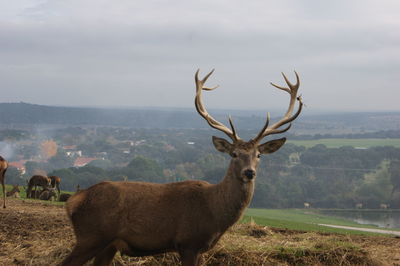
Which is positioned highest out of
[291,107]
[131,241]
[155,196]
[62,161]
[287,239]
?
[291,107]

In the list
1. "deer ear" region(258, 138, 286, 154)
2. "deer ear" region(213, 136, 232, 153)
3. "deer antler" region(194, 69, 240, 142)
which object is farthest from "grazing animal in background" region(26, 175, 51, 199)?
"deer ear" region(258, 138, 286, 154)

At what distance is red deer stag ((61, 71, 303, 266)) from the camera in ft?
23.9

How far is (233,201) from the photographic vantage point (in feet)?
24.9

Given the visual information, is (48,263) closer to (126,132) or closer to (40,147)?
(40,147)

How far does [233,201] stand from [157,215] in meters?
1.16

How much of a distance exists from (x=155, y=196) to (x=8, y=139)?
5015 inches

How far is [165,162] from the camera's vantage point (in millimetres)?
108938

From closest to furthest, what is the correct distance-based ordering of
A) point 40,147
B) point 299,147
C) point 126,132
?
1. point 299,147
2. point 40,147
3. point 126,132

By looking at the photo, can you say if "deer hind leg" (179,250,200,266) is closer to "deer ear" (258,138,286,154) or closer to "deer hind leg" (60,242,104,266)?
"deer hind leg" (60,242,104,266)

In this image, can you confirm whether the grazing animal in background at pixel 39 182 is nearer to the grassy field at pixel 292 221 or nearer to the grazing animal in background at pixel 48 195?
the grazing animal in background at pixel 48 195

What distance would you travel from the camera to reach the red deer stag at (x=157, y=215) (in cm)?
727

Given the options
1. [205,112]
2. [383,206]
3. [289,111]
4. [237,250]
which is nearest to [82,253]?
[205,112]

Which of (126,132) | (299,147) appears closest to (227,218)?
(299,147)

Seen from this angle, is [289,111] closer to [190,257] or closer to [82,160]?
[190,257]
